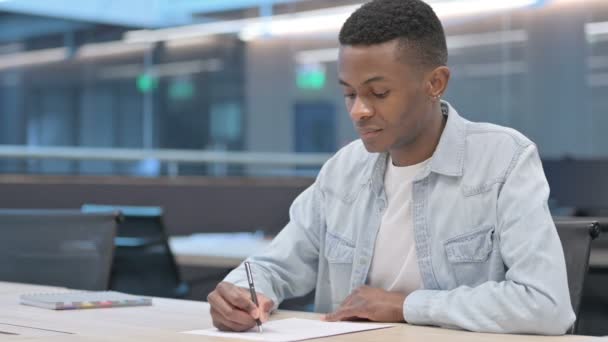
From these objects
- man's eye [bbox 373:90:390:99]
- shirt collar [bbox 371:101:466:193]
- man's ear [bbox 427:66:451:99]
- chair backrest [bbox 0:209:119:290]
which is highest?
man's ear [bbox 427:66:451:99]

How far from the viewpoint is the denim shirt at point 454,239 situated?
1.58 metres

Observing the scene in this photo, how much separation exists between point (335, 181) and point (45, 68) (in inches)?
234

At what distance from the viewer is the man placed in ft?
5.24

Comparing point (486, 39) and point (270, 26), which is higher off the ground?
point (270, 26)

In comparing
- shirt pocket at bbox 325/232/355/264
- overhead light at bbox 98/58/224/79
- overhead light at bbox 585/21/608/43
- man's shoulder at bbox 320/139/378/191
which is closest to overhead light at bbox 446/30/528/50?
overhead light at bbox 585/21/608/43

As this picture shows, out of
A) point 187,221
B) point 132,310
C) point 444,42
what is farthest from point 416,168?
point 187,221

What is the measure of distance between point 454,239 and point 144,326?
23.6 inches

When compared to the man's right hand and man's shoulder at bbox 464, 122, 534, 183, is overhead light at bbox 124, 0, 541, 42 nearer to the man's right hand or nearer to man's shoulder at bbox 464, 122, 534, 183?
man's shoulder at bbox 464, 122, 534, 183

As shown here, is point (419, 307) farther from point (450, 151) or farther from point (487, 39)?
point (487, 39)

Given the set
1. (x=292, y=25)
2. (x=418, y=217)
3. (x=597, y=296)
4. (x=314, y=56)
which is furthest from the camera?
(x=292, y=25)

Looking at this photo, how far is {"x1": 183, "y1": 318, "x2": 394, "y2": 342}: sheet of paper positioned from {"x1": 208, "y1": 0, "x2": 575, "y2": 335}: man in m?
0.04

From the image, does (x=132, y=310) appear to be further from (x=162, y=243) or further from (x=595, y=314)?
(x=162, y=243)

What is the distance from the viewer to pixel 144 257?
4.66 m

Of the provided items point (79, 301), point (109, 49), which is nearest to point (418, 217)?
point (79, 301)
